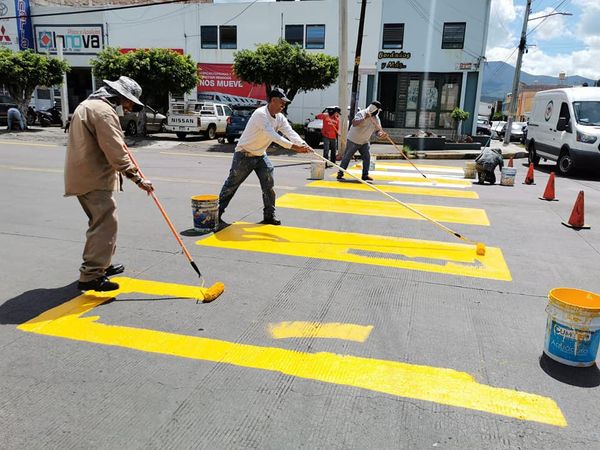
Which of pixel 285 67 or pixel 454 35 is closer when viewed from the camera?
pixel 285 67

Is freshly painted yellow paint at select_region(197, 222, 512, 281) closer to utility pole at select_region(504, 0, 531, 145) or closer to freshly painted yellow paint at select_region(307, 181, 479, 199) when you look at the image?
freshly painted yellow paint at select_region(307, 181, 479, 199)

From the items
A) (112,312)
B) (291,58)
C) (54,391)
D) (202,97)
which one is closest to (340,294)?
(112,312)

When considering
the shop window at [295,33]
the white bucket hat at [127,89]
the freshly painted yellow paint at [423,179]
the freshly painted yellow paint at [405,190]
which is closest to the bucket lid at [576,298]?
the white bucket hat at [127,89]

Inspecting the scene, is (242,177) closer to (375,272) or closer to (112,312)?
(375,272)

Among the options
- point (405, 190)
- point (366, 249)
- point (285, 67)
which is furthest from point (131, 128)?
point (366, 249)

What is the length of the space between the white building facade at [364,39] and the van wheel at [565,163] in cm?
1499

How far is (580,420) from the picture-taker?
2896 mm

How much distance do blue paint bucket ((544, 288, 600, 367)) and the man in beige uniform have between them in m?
3.54

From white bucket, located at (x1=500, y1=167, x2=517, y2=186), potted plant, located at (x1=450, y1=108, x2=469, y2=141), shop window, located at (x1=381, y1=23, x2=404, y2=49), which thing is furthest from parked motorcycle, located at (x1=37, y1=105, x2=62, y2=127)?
white bucket, located at (x1=500, y1=167, x2=517, y2=186)

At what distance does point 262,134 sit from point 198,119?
55.4 feet

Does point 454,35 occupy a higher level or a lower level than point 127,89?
higher

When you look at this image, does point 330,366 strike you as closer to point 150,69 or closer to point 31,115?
point 150,69

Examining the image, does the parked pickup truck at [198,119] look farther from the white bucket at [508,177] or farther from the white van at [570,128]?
the white bucket at [508,177]

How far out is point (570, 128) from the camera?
1464 centimetres
